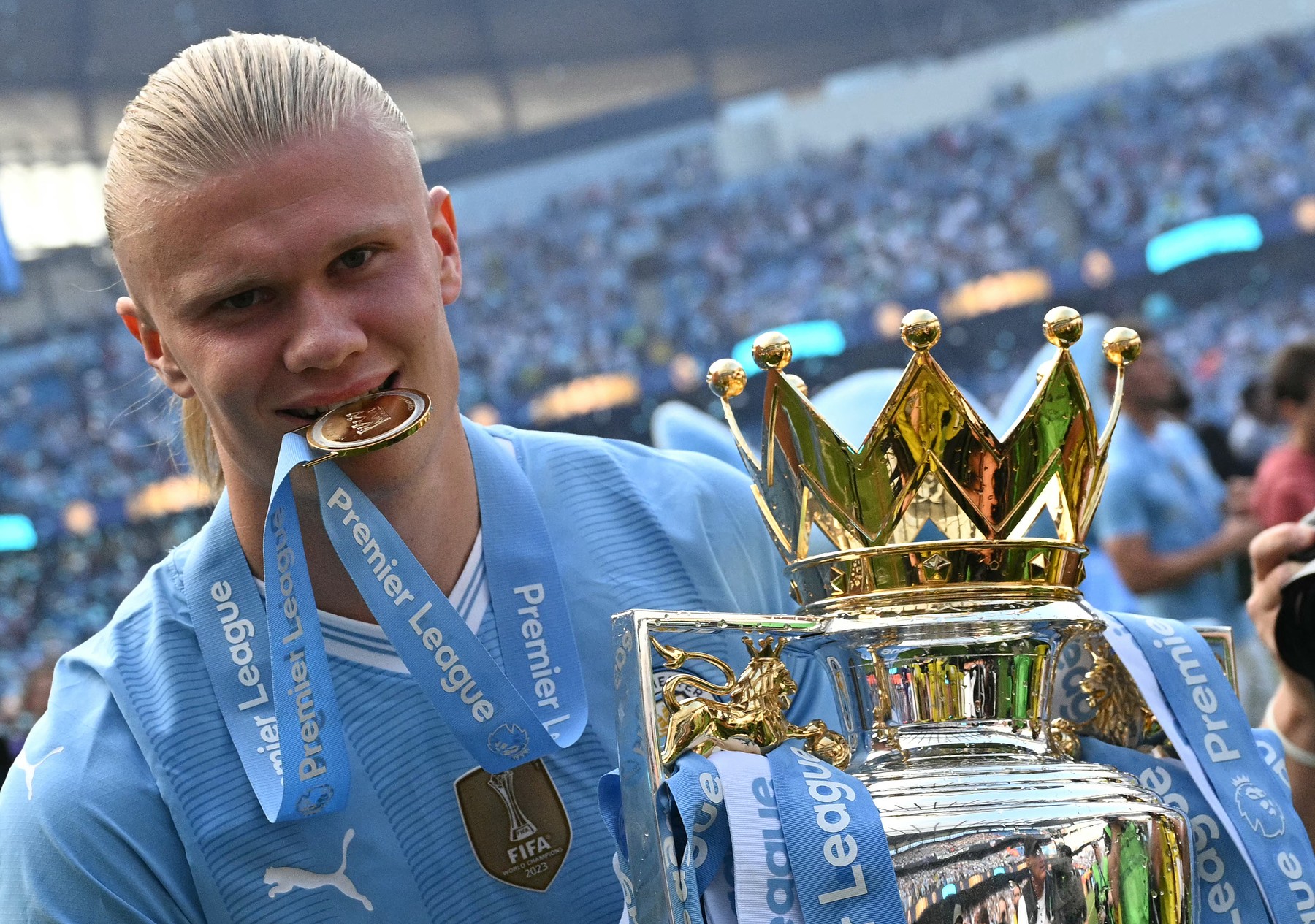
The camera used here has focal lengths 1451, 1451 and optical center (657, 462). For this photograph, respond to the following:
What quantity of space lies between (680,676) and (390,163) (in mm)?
393

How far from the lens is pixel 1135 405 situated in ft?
9.53

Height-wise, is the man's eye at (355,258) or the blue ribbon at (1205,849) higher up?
the man's eye at (355,258)

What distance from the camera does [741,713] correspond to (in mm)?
682

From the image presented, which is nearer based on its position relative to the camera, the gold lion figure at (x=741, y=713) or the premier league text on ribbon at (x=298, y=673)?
the gold lion figure at (x=741, y=713)

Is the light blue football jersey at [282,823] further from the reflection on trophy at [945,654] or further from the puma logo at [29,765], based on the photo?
the reflection on trophy at [945,654]

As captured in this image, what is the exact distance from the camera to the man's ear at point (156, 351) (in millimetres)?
959

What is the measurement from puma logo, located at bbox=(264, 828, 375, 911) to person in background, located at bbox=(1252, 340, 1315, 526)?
2022 millimetres

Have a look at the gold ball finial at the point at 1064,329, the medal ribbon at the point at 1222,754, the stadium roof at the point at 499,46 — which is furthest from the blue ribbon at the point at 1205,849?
the stadium roof at the point at 499,46

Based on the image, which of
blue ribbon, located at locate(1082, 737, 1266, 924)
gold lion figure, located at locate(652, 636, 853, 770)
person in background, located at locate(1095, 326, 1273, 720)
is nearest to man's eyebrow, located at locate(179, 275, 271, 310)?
gold lion figure, located at locate(652, 636, 853, 770)

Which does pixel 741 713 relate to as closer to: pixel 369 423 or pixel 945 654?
pixel 945 654

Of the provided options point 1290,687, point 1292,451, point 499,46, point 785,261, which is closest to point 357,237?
point 1290,687

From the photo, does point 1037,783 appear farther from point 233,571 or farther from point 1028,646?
point 233,571

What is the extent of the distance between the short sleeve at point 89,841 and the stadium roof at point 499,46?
12.4m

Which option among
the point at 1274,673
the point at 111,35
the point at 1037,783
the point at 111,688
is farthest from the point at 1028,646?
the point at 111,35
